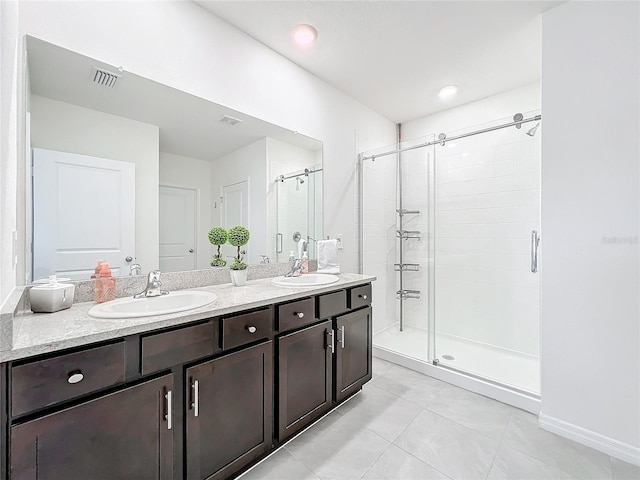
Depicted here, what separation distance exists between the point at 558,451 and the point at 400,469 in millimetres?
921

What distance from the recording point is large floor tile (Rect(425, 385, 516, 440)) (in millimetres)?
1814

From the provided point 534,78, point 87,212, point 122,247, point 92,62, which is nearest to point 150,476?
point 122,247

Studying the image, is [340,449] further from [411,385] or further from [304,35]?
[304,35]

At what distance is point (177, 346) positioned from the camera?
1.13m

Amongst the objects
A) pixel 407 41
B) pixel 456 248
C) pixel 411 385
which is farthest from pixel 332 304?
pixel 407 41

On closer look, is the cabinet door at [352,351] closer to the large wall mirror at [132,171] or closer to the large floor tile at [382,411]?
the large floor tile at [382,411]

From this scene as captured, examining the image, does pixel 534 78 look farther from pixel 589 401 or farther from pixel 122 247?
pixel 122 247

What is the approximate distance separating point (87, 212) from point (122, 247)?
227 mm

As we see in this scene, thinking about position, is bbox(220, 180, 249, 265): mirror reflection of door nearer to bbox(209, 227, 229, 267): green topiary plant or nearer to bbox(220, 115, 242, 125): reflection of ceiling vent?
bbox(209, 227, 229, 267): green topiary plant

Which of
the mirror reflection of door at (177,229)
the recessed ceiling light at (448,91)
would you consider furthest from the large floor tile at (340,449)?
the recessed ceiling light at (448,91)

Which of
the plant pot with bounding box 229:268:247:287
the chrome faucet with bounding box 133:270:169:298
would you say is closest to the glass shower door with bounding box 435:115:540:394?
the plant pot with bounding box 229:268:247:287

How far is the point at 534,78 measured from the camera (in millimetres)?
2580

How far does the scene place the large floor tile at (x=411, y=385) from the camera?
2152mm

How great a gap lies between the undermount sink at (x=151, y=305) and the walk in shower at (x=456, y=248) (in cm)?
188
